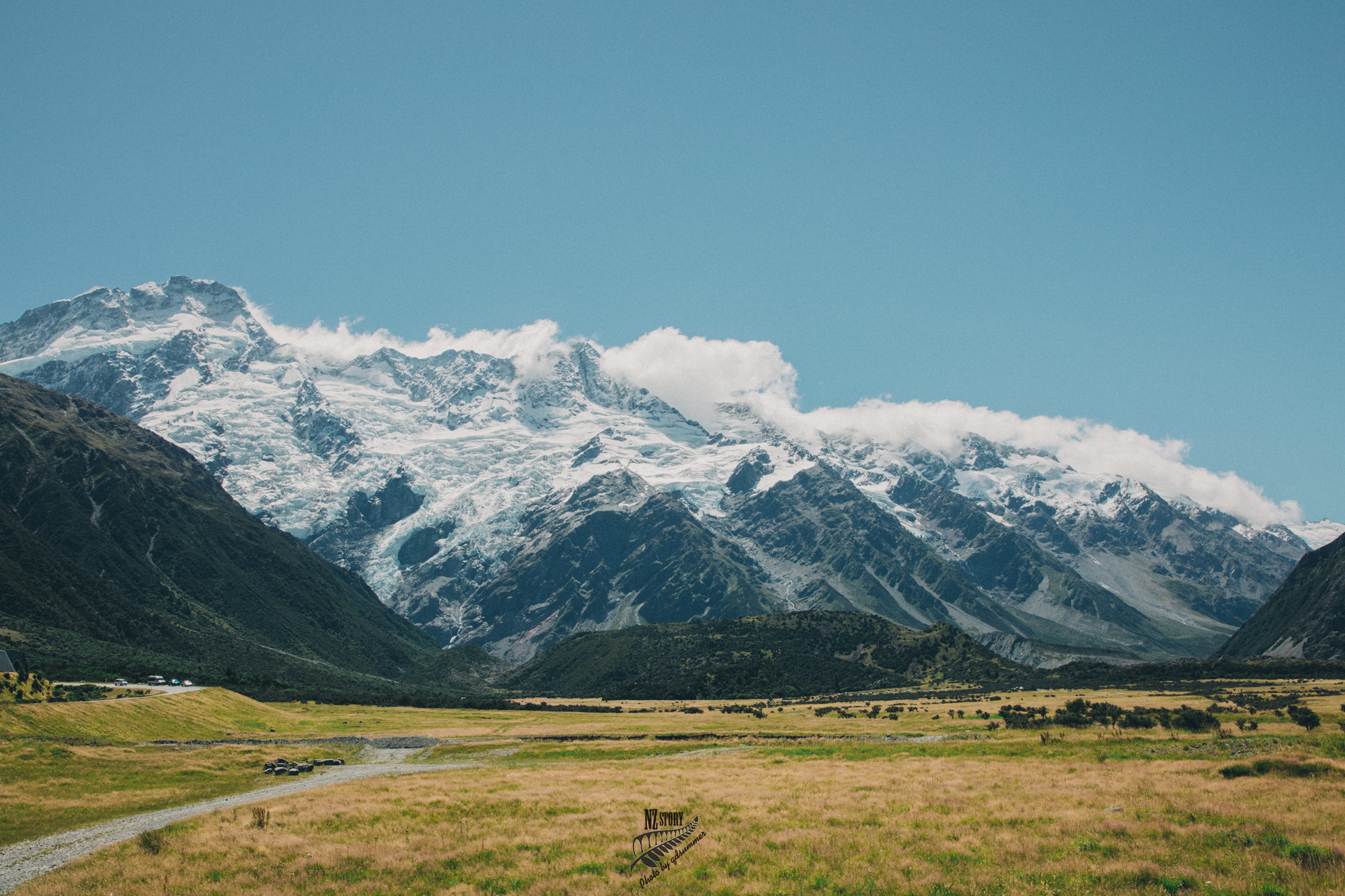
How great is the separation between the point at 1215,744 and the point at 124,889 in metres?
62.0

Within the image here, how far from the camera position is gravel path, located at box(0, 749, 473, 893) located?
1252 inches

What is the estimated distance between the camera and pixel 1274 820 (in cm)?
2886

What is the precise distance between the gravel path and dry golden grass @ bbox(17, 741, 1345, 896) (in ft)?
6.47

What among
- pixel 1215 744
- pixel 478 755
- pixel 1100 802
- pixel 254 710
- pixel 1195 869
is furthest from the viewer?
pixel 254 710

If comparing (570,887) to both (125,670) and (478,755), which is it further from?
(125,670)

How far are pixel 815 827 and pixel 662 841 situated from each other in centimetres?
645

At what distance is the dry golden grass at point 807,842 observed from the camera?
1005 inches

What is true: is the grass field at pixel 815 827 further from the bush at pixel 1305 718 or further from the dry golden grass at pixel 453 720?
the dry golden grass at pixel 453 720

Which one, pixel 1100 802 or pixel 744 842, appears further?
pixel 1100 802

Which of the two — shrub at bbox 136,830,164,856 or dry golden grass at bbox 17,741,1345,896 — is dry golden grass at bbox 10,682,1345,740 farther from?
shrub at bbox 136,830,164,856

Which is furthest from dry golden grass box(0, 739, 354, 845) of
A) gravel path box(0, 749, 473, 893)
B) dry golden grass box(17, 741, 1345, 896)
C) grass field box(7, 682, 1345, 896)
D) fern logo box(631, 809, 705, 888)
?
fern logo box(631, 809, 705, 888)

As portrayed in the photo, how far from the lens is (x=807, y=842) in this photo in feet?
99.3

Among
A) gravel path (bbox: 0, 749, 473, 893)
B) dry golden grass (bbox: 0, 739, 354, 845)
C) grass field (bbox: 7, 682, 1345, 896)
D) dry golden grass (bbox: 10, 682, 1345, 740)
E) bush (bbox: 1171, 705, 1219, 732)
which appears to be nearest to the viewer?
grass field (bbox: 7, 682, 1345, 896)

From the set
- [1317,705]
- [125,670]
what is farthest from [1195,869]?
[125,670]
